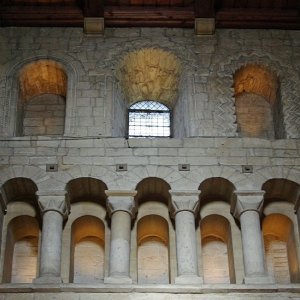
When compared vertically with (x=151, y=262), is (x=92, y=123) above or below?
above

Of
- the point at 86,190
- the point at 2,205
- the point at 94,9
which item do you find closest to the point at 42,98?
the point at 94,9

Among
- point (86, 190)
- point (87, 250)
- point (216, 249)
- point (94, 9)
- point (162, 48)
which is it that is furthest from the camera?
point (94, 9)

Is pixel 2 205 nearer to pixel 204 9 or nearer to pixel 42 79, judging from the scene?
pixel 42 79

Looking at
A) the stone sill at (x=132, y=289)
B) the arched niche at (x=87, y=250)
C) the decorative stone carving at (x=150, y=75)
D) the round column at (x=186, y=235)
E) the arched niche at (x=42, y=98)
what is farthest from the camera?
the decorative stone carving at (x=150, y=75)

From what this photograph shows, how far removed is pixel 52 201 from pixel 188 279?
2655mm

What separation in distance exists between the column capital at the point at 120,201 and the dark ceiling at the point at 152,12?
4075 millimetres

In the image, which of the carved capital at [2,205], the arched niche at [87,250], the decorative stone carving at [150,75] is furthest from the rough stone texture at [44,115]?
the arched niche at [87,250]

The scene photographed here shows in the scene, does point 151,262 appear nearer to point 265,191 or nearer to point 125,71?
point 265,191

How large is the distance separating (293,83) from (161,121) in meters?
2.67

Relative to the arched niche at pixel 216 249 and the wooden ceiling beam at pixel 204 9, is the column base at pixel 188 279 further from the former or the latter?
the wooden ceiling beam at pixel 204 9

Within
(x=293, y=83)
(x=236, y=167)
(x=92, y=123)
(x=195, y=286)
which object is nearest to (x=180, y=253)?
(x=195, y=286)

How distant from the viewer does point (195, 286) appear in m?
13.0

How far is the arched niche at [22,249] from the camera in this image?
14.6 m

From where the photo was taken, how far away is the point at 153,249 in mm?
14938
